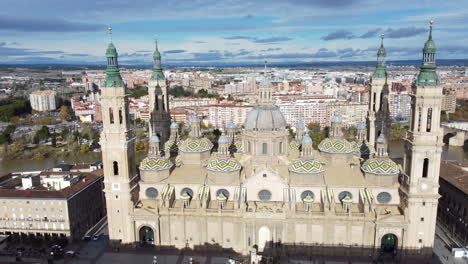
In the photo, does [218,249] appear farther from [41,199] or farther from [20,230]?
[20,230]

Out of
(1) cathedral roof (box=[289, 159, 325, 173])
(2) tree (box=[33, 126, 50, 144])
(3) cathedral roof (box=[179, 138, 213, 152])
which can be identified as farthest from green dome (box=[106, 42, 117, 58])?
(2) tree (box=[33, 126, 50, 144])

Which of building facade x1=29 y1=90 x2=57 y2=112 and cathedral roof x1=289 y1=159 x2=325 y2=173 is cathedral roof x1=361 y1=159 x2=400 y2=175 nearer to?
cathedral roof x1=289 y1=159 x2=325 y2=173

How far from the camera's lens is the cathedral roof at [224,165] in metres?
33.8

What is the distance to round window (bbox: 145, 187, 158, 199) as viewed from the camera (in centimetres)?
3509

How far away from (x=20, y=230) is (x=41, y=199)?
4342mm

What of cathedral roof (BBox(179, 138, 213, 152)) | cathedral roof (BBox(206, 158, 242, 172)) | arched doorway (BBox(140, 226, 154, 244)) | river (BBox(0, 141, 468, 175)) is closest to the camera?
cathedral roof (BBox(206, 158, 242, 172))

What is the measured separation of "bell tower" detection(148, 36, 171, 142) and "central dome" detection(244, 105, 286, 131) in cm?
1125

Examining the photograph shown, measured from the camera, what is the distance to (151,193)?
3522cm

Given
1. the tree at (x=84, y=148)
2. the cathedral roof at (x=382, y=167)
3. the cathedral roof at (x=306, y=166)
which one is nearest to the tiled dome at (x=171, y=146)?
the cathedral roof at (x=306, y=166)

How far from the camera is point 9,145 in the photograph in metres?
76.3

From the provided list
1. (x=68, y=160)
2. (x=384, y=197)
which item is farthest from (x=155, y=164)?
(x=68, y=160)

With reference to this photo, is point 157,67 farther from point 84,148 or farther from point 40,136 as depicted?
point 40,136

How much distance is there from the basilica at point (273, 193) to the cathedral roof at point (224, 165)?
0.09 meters

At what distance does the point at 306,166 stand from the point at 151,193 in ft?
49.3
